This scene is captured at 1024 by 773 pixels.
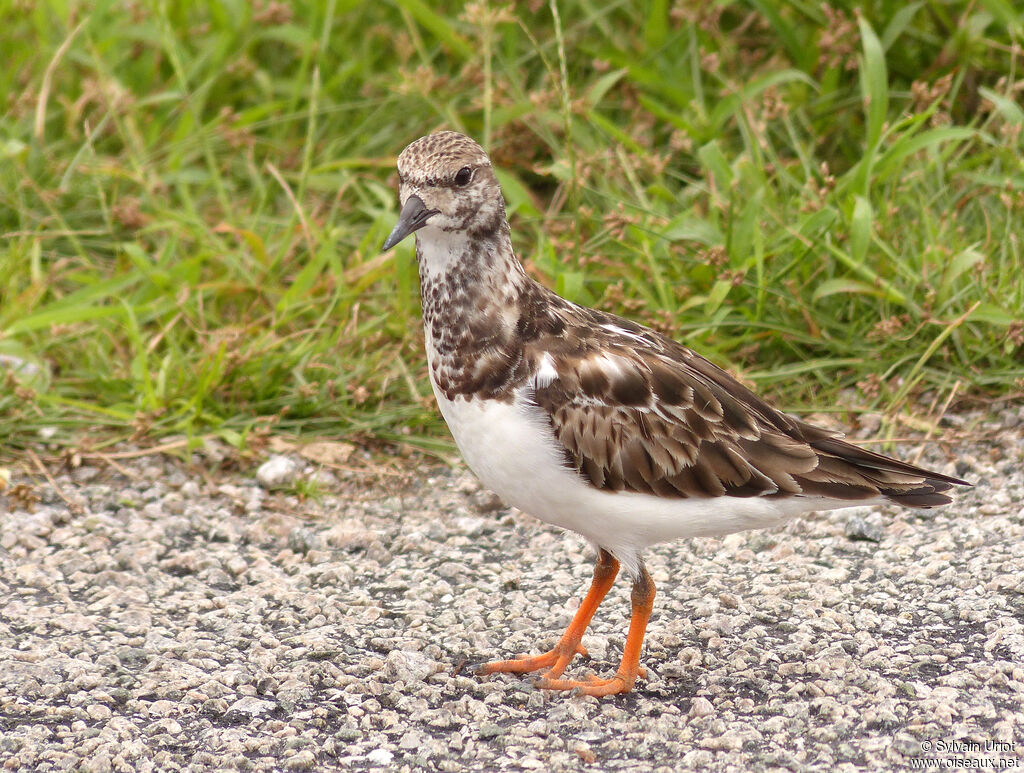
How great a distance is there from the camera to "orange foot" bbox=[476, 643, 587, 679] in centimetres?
490

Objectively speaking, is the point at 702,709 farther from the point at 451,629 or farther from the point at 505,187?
the point at 505,187

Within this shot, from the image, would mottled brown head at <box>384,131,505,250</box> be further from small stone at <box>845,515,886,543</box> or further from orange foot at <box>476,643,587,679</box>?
small stone at <box>845,515,886,543</box>

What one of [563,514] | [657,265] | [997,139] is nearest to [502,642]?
[563,514]

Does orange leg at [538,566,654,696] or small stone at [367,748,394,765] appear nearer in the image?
small stone at [367,748,394,765]

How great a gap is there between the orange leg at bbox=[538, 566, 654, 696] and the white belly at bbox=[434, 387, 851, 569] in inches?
4.4

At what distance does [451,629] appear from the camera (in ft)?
17.2

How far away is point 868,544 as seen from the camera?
5789 mm

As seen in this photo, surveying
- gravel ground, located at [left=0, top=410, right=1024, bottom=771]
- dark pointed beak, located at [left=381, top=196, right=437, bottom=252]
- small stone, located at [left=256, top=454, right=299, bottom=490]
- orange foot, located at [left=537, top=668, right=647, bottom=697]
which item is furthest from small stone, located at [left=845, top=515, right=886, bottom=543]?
small stone, located at [left=256, top=454, right=299, bottom=490]

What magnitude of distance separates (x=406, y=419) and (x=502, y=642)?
1887mm

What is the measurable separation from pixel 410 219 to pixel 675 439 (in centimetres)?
123

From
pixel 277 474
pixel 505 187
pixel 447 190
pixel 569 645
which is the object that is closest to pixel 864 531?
pixel 569 645

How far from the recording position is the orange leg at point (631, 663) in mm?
4742

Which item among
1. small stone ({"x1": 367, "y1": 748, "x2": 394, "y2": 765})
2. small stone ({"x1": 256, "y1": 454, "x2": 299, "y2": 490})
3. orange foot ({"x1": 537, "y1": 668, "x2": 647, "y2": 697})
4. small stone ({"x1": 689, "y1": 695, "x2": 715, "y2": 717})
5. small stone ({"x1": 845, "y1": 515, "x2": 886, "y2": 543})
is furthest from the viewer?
small stone ({"x1": 256, "y1": 454, "x2": 299, "y2": 490})

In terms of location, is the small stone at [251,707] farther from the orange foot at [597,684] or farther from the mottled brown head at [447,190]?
the mottled brown head at [447,190]
